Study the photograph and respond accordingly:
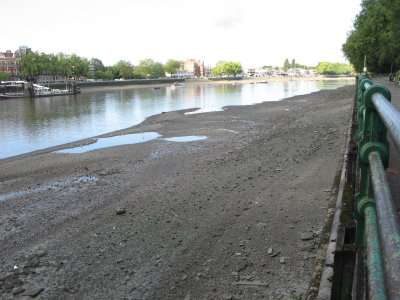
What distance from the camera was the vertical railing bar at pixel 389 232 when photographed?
89 centimetres

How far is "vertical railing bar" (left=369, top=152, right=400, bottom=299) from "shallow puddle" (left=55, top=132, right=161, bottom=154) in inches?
759

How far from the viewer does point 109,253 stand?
673 cm

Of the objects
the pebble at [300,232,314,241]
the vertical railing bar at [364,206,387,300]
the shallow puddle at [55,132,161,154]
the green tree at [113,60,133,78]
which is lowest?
the shallow puddle at [55,132,161,154]

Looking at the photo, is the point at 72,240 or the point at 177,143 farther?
the point at 177,143

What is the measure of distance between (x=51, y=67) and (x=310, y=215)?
12378cm

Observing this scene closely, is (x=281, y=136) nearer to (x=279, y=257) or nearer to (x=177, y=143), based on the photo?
(x=177, y=143)

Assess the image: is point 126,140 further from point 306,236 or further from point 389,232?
point 389,232

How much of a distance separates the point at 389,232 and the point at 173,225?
270 inches

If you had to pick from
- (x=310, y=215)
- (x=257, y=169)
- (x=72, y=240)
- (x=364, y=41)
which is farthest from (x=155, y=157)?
(x=364, y=41)

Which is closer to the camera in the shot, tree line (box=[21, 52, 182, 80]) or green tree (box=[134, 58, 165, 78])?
tree line (box=[21, 52, 182, 80])

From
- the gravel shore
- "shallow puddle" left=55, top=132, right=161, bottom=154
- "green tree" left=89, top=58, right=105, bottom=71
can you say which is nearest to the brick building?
"green tree" left=89, top=58, right=105, bottom=71

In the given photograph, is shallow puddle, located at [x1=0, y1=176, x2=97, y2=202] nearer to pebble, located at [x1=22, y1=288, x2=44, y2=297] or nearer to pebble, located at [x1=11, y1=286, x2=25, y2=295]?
pebble, located at [x1=11, y1=286, x2=25, y2=295]

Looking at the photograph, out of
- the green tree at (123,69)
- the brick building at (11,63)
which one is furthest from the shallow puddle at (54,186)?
the green tree at (123,69)

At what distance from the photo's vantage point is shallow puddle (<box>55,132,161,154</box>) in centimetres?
2016
